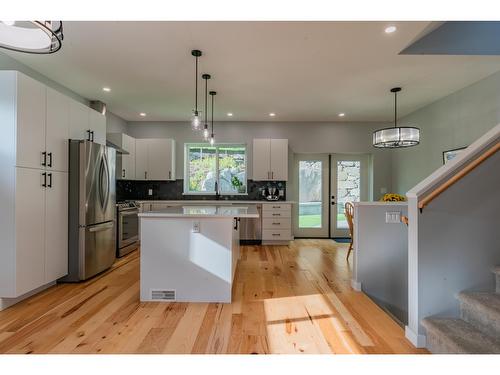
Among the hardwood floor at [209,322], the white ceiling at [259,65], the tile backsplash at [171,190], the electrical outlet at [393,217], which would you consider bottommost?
the hardwood floor at [209,322]

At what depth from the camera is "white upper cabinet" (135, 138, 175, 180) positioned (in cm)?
594

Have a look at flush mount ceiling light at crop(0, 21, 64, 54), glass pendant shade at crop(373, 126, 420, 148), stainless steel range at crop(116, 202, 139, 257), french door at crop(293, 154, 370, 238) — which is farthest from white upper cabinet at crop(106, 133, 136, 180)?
glass pendant shade at crop(373, 126, 420, 148)

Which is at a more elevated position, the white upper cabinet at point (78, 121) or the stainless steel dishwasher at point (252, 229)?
the white upper cabinet at point (78, 121)

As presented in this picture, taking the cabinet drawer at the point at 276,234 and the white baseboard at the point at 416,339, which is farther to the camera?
the cabinet drawer at the point at 276,234

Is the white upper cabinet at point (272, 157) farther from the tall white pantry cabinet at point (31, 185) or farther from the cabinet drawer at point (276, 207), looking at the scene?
the tall white pantry cabinet at point (31, 185)

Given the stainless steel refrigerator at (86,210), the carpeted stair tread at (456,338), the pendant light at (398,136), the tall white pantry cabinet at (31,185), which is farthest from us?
the pendant light at (398,136)

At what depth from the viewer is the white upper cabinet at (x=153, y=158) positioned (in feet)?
19.5

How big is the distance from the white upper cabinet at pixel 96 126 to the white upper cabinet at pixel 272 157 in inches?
116

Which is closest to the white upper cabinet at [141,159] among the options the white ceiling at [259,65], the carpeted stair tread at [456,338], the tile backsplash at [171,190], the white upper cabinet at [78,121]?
the tile backsplash at [171,190]

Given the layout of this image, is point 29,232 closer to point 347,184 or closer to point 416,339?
point 416,339

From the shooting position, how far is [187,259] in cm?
272

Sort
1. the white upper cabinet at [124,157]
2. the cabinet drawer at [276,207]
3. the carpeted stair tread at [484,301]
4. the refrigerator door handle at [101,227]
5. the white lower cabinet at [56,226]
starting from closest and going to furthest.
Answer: the carpeted stair tread at [484,301] < the white lower cabinet at [56,226] < the refrigerator door handle at [101,227] < the white upper cabinet at [124,157] < the cabinet drawer at [276,207]
